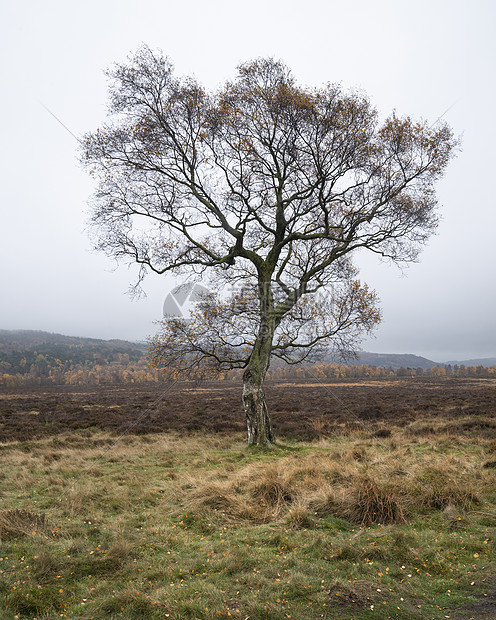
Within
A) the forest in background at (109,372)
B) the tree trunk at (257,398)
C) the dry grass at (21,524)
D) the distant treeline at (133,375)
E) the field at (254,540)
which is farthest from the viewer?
the forest in background at (109,372)

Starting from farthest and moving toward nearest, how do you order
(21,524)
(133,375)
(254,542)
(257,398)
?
(133,375)
(257,398)
(21,524)
(254,542)

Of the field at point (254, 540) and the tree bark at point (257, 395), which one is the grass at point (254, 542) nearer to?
the field at point (254, 540)

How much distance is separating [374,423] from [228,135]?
16.4 meters

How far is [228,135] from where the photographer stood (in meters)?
11.2

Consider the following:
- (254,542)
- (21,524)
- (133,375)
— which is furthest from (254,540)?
(133,375)

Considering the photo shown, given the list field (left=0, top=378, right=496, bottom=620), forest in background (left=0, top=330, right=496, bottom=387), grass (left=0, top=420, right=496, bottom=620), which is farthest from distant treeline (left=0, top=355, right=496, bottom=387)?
grass (left=0, top=420, right=496, bottom=620)

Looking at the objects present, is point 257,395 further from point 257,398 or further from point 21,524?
point 21,524

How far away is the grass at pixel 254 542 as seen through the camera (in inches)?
144

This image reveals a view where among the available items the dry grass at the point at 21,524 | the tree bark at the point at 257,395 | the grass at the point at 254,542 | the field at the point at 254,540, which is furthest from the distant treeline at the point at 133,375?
the dry grass at the point at 21,524

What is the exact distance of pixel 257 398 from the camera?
12.0 metres

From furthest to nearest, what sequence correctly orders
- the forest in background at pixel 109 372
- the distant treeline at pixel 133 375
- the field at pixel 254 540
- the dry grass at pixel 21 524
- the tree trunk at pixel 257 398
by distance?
1. the forest in background at pixel 109 372
2. the distant treeline at pixel 133 375
3. the tree trunk at pixel 257 398
4. the dry grass at pixel 21 524
5. the field at pixel 254 540

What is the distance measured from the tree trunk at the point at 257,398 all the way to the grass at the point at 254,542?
117 inches

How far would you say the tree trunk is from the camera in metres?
12.0

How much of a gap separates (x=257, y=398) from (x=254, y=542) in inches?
275
